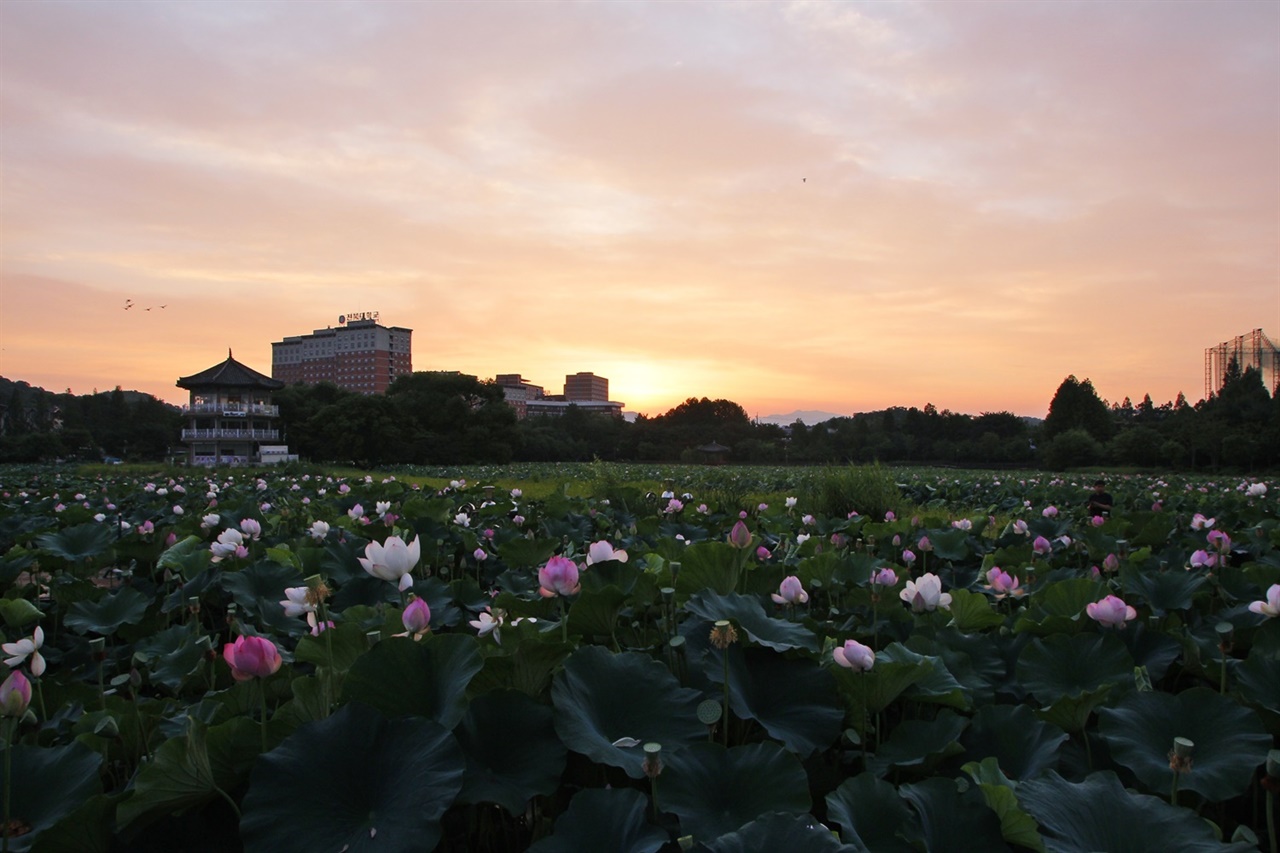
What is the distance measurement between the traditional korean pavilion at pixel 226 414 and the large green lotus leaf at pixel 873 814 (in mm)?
43590

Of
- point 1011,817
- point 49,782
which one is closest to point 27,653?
point 49,782

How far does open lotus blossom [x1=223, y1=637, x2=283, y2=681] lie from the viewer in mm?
1019

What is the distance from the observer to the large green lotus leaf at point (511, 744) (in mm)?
938

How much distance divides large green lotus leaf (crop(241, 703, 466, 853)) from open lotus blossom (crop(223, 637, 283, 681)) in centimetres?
20

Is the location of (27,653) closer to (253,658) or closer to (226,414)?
(253,658)

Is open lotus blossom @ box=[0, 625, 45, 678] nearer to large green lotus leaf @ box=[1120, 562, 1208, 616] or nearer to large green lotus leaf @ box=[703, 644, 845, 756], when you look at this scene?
large green lotus leaf @ box=[703, 644, 845, 756]

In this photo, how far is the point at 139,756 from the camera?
119cm

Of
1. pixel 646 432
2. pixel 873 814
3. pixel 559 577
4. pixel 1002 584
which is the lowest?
pixel 873 814

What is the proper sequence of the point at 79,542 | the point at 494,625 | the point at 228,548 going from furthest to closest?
the point at 79,542 < the point at 228,548 < the point at 494,625

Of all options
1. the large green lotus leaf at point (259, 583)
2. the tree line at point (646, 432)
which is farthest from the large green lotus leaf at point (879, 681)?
the tree line at point (646, 432)

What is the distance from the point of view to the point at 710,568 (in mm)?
1656

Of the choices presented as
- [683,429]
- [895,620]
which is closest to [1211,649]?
[895,620]

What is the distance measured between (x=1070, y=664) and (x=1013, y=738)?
362 millimetres

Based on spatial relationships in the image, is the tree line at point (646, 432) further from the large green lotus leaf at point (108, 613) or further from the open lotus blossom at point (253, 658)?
the open lotus blossom at point (253, 658)
